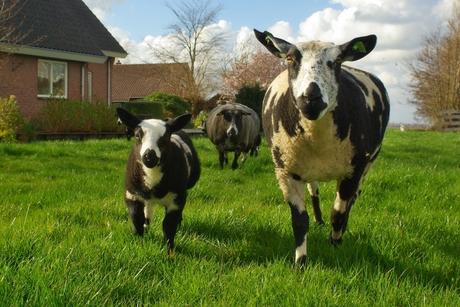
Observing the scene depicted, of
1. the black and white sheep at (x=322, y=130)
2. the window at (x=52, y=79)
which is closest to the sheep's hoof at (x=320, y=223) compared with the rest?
the black and white sheep at (x=322, y=130)

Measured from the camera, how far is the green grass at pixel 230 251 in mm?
3201

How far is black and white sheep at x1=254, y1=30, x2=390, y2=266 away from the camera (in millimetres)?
3949

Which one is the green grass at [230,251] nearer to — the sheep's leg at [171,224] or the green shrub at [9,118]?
the sheep's leg at [171,224]

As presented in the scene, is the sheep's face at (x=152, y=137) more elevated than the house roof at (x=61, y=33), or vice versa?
the house roof at (x=61, y=33)

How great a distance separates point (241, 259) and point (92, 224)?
1984 mm

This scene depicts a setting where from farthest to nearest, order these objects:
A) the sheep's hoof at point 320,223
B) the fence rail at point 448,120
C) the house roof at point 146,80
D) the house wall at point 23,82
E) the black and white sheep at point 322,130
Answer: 1. the house roof at point 146,80
2. the fence rail at point 448,120
3. the house wall at point 23,82
4. the sheep's hoof at point 320,223
5. the black and white sheep at point 322,130

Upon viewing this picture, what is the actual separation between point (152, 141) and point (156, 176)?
367mm

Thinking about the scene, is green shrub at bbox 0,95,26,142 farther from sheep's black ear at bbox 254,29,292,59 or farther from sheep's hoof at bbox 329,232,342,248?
sheep's hoof at bbox 329,232,342,248

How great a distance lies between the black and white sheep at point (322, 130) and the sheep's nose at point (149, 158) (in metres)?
1.16

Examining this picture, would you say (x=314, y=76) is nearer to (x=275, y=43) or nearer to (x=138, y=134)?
(x=275, y=43)

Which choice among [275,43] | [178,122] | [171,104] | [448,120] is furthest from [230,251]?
[448,120]

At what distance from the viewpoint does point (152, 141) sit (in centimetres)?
463

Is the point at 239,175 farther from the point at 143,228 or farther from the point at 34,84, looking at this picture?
the point at 34,84

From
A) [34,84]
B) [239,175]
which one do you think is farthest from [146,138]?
[34,84]
